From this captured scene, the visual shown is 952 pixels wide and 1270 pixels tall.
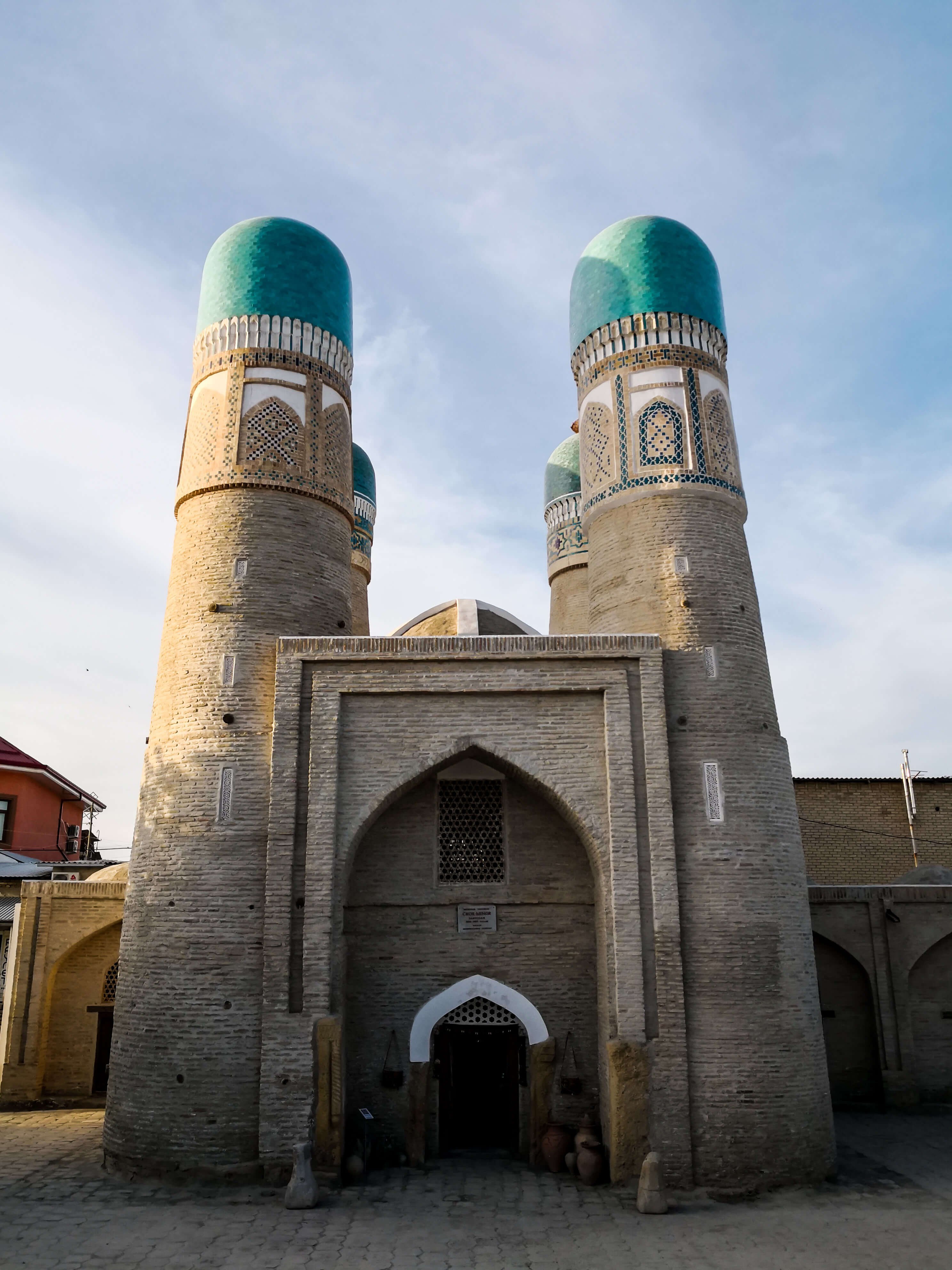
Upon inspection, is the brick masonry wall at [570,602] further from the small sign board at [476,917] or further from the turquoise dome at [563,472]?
the small sign board at [476,917]

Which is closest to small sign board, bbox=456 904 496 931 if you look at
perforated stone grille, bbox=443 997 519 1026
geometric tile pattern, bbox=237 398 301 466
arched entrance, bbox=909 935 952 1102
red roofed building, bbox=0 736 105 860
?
perforated stone grille, bbox=443 997 519 1026

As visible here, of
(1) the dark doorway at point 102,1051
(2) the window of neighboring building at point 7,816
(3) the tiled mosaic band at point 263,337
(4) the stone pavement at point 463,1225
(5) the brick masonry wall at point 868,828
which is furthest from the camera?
(2) the window of neighboring building at point 7,816

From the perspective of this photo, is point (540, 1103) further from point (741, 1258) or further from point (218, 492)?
point (218, 492)

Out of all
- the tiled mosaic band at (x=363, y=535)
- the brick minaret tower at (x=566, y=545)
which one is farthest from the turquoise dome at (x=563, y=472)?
the tiled mosaic band at (x=363, y=535)

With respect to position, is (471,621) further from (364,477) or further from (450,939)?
(364,477)

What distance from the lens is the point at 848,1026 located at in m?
12.8

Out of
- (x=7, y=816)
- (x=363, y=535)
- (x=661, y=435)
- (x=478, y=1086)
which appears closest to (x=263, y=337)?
(x=661, y=435)

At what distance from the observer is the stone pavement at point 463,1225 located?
7.11 metres

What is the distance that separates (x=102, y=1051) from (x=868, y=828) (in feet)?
42.3

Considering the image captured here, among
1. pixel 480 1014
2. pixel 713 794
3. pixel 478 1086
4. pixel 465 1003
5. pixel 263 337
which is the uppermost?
pixel 263 337

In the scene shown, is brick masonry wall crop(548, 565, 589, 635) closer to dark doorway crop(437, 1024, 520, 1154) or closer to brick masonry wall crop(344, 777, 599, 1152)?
brick masonry wall crop(344, 777, 599, 1152)

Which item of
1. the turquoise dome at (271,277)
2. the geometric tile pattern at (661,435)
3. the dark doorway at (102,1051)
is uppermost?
the turquoise dome at (271,277)

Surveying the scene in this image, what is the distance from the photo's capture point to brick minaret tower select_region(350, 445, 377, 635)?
1812 cm

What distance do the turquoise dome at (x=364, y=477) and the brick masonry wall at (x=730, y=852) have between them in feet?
27.9
